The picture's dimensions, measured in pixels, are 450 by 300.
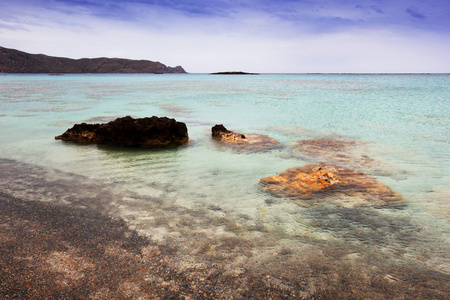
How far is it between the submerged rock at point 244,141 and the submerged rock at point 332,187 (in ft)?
10.4

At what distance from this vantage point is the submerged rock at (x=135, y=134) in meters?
10.7

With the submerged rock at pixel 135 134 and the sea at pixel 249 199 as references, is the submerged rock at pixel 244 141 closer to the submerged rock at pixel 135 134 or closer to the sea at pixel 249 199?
the sea at pixel 249 199

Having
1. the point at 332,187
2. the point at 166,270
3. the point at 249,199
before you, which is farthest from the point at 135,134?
the point at 166,270

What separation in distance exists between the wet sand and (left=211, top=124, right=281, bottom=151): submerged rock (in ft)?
21.0

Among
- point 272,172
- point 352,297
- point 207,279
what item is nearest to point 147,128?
point 272,172

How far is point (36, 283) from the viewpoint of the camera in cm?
324

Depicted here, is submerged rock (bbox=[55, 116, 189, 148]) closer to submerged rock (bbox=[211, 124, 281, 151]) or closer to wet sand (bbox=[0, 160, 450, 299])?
submerged rock (bbox=[211, 124, 281, 151])

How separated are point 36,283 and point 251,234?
9.28 feet

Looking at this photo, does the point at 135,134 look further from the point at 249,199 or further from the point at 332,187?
the point at 332,187

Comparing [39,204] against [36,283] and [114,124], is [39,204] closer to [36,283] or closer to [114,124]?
[36,283]

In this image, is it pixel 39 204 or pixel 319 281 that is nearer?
pixel 319 281

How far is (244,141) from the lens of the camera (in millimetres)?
11367

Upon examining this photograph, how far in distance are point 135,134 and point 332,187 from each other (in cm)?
736

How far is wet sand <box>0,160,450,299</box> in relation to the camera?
3188 millimetres
